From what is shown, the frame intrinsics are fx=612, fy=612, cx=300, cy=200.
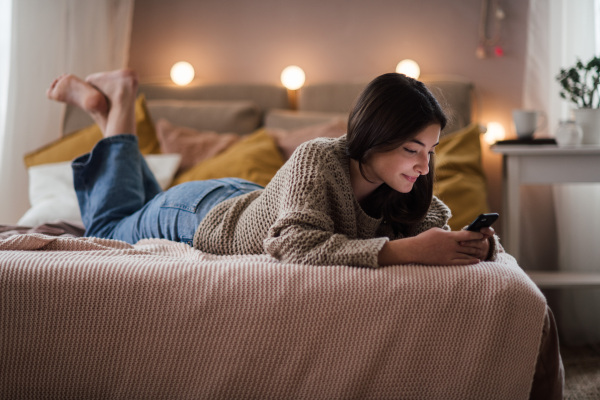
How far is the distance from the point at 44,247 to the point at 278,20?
1936 millimetres

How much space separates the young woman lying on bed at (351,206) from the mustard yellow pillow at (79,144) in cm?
76

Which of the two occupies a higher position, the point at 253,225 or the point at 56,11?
the point at 56,11

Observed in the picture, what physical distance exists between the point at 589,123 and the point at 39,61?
6.87 feet

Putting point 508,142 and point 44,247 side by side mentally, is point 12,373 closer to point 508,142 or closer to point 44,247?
point 44,247

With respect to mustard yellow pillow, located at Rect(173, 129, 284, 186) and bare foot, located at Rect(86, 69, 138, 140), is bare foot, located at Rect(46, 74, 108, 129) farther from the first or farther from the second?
mustard yellow pillow, located at Rect(173, 129, 284, 186)

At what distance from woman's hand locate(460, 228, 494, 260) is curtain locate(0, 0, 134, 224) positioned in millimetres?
1864

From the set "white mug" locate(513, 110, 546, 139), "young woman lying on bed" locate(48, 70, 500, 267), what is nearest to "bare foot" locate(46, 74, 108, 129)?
"young woman lying on bed" locate(48, 70, 500, 267)

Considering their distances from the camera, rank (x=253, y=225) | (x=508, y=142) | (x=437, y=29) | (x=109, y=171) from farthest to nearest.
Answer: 1. (x=437, y=29)
2. (x=508, y=142)
3. (x=109, y=171)
4. (x=253, y=225)

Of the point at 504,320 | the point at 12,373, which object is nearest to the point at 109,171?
the point at 12,373

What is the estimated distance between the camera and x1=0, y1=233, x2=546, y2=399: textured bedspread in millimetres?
1008

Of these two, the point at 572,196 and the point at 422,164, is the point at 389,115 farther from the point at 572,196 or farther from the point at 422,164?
the point at 572,196

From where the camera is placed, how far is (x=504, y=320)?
3.33ft

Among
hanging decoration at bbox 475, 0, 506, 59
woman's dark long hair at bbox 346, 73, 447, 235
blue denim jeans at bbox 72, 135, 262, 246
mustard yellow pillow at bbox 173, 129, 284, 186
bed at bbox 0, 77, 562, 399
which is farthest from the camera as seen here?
hanging decoration at bbox 475, 0, 506, 59

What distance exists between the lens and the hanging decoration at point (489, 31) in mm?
2633
